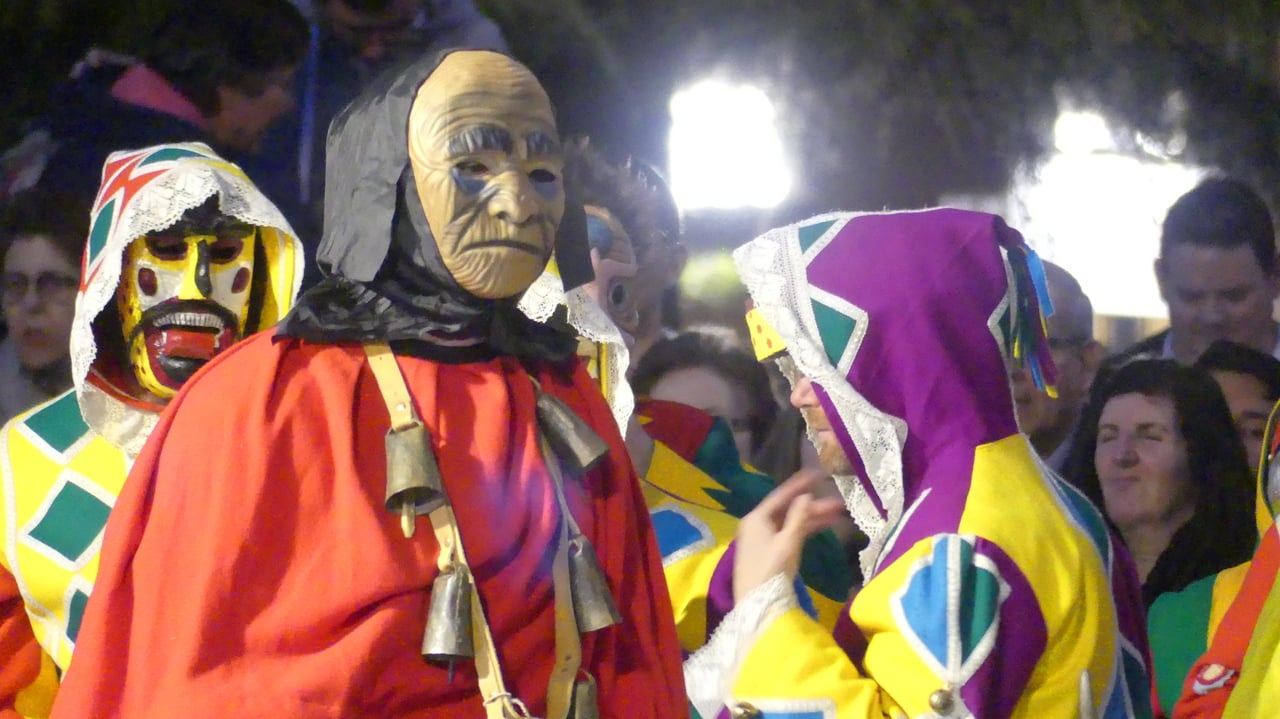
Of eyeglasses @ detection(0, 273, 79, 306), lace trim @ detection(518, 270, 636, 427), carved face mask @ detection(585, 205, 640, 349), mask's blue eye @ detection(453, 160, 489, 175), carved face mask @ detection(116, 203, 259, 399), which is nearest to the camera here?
mask's blue eye @ detection(453, 160, 489, 175)

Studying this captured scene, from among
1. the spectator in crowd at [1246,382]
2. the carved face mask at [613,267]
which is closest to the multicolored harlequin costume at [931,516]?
the carved face mask at [613,267]

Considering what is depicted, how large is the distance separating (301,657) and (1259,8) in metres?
2.23

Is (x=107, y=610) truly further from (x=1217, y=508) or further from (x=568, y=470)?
(x=1217, y=508)

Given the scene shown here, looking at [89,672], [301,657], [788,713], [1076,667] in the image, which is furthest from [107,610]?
[1076,667]

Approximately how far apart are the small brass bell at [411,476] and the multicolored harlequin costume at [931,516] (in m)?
0.59

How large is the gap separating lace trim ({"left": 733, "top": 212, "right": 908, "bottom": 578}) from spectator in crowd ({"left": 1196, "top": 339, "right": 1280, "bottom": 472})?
33.1 inches

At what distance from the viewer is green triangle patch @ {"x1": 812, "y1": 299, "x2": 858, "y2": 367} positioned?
1.60 metres

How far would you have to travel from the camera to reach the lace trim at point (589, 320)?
4.53ft

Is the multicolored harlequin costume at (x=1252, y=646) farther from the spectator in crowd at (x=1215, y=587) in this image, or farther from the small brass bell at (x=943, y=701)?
the small brass bell at (x=943, y=701)

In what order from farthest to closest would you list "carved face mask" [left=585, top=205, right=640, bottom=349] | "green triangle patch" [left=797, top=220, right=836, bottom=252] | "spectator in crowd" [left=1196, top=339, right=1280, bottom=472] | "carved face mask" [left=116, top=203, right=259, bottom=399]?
"spectator in crowd" [left=1196, top=339, right=1280, bottom=472], "carved face mask" [left=585, top=205, right=640, bottom=349], "green triangle patch" [left=797, top=220, right=836, bottom=252], "carved face mask" [left=116, top=203, right=259, bottom=399]

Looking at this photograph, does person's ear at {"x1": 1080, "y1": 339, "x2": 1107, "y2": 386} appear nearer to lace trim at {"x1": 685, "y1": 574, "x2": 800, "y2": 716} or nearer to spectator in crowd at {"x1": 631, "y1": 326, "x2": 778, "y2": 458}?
spectator in crowd at {"x1": 631, "y1": 326, "x2": 778, "y2": 458}

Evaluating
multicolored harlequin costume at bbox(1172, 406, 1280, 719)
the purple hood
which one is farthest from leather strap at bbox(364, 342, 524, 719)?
multicolored harlequin costume at bbox(1172, 406, 1280, 719)

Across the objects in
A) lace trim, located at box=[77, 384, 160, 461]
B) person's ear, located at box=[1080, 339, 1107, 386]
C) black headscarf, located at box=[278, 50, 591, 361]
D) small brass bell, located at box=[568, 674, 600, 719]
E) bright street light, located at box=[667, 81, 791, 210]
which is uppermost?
→ bright street light, located at box=[667, 81, 791, 210]

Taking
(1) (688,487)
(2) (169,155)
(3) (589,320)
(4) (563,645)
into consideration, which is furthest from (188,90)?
(4) (563,645)
